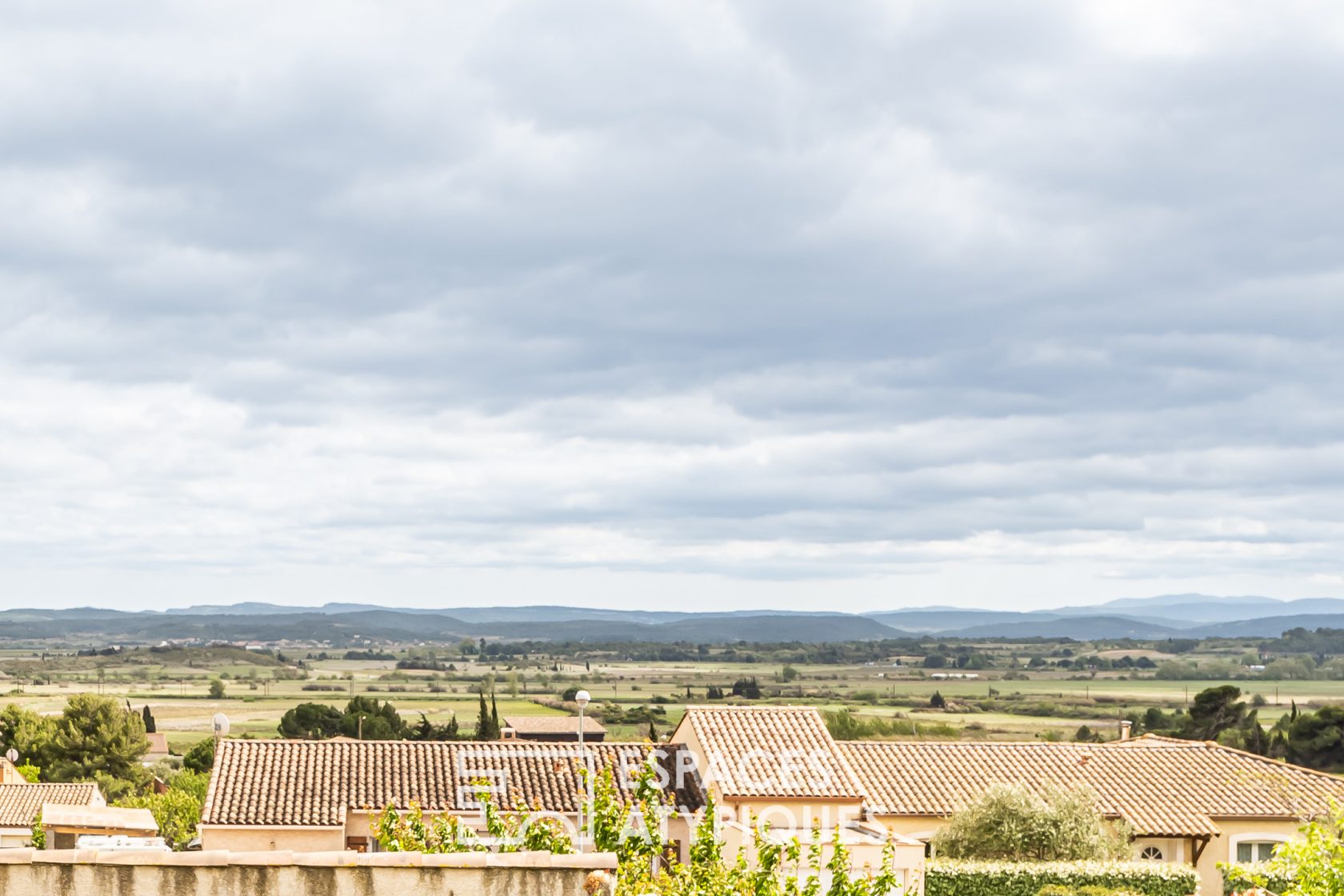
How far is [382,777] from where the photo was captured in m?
35.1

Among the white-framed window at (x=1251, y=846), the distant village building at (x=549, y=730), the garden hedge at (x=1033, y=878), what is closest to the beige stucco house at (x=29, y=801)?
the garden hedge at (x=1033, y=878)

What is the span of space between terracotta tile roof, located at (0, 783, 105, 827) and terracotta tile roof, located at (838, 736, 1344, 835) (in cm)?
2856

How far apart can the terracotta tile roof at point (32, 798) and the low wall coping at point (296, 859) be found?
43.5 m

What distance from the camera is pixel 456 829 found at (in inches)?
657

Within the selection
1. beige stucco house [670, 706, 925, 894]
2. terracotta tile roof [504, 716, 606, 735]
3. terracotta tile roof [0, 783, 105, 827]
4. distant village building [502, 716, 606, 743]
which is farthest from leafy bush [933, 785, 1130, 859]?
terracotta tile roof [504, 716, 606, 735]

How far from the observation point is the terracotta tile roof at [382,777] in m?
33.1

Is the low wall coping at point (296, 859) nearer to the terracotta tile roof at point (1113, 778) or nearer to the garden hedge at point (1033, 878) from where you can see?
the garden hedge at point (1033, 878)

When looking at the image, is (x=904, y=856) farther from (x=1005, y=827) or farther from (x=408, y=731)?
(x=408, y=731)

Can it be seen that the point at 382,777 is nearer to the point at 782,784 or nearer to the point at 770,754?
the point at 770,754

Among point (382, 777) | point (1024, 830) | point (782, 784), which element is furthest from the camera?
point (382, 777)

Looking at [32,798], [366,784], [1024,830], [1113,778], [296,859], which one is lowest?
[32,798]

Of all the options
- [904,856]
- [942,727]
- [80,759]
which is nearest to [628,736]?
[942,727]

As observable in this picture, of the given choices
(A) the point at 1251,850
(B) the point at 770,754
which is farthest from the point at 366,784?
(A) the point at 1251,850

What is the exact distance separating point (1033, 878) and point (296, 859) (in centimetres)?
2371
